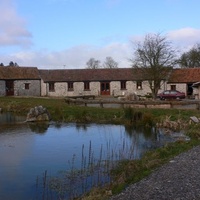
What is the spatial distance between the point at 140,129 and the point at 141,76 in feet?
78.6

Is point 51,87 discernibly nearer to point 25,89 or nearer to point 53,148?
point 25,89

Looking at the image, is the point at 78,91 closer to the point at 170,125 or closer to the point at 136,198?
the point at 170,125

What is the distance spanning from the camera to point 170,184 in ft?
30.9

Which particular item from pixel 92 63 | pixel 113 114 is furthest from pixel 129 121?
pixel 92 63

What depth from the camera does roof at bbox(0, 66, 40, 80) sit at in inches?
2100

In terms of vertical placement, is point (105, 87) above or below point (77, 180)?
above

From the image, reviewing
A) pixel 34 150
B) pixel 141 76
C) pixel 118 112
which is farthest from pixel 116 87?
pixel 34 150

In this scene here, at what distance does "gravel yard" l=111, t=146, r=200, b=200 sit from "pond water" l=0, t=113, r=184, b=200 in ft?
6.73

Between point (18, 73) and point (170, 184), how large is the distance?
47.9 m

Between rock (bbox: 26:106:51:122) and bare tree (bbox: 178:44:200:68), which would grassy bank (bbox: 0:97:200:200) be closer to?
rock (bbox: 26:106:51:122)

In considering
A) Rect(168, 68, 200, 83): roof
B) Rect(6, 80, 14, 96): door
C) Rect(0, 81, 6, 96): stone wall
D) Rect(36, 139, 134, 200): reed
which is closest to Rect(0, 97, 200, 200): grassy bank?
Rect(36, 139, 134, 200): reed

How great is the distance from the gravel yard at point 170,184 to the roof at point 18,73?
146 ft

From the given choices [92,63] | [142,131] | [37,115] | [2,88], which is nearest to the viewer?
[142,131]

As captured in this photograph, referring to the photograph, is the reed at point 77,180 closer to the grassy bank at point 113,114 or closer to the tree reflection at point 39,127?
the tree reflection at point 39,127
